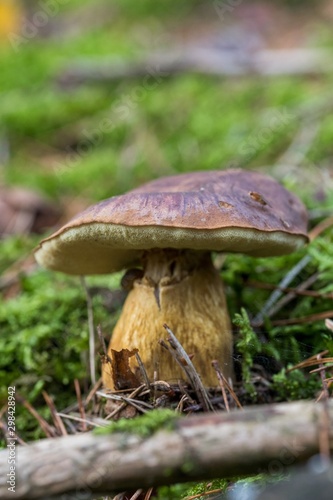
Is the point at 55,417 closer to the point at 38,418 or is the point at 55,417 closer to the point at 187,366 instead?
the point at 38,418

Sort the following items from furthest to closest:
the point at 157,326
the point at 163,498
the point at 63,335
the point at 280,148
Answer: the point at 280,148
the point at 63,335
the point at 157,326
the point at 163,498

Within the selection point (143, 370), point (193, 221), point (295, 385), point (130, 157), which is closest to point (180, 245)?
point (193, 221)

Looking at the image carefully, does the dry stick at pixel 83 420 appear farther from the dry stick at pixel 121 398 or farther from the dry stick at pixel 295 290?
the dry stick at pixel 295 290

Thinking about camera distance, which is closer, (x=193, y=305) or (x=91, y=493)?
(x=91, y=493)

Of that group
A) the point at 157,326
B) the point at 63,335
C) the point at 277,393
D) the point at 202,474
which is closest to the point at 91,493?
the point at 202,474

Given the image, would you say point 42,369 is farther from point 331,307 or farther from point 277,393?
point 331,307
